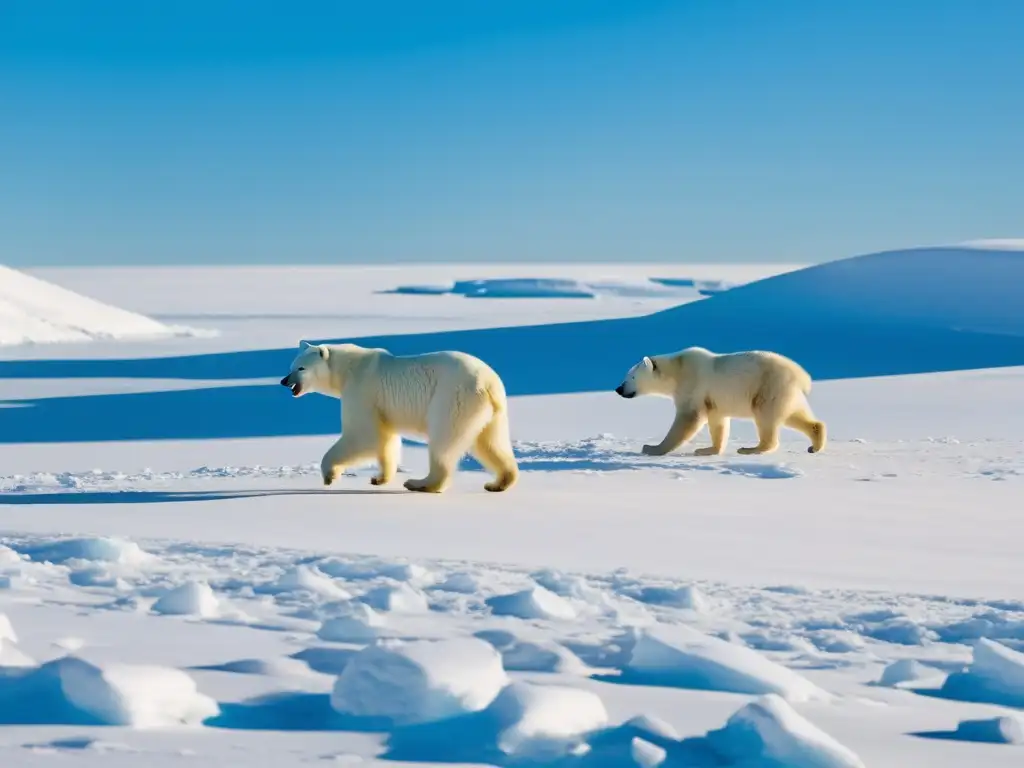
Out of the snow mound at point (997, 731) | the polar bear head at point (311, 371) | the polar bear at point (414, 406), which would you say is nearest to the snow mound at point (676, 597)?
the snow mound at point (997, 731)

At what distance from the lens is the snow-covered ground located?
114 inches

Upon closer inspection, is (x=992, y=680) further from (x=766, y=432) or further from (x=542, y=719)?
(x=766, y=432)

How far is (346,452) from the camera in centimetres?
745

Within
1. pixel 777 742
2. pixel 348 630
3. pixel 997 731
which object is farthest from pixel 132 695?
pixel 997 731

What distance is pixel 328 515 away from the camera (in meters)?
6.60

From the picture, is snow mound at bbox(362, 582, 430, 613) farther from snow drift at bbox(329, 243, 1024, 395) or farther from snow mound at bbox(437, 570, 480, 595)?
snow drift at bbox(329, 243, 1024, 395)

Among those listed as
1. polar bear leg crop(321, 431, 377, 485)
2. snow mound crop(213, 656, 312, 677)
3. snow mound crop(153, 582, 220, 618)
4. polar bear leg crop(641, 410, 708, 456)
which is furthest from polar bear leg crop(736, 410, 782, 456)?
snow mound crop(213, 656, 312, 677)

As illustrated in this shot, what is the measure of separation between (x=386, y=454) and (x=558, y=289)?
65450 mm

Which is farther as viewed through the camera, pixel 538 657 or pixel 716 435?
pixel 716 435

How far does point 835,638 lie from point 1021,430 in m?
9.67

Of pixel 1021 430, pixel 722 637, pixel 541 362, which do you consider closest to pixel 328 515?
pixel 722 637

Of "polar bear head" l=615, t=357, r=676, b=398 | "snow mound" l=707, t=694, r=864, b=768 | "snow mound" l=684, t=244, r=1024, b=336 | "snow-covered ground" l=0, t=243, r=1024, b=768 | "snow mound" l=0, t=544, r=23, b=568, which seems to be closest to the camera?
"snow mound" l=707, t=694, r=864, b=768

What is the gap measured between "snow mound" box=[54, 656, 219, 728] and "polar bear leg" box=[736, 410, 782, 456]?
7.08 meters

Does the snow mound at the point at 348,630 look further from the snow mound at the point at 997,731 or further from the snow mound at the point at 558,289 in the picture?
the snow mound at the point at 558,289
